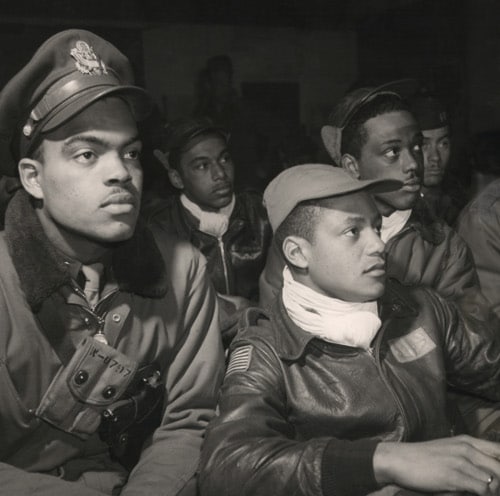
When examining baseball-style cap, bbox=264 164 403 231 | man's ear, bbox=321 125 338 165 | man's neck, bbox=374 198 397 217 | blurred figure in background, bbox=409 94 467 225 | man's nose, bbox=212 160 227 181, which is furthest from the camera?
man's nose, bbox=212 160 227 181

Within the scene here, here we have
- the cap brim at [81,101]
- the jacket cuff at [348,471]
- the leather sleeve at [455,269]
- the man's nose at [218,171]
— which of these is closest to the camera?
the jacket cuff at [348,471]

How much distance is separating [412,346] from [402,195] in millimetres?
931

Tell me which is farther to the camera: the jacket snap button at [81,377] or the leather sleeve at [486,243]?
the leather sleeve at [486,243]

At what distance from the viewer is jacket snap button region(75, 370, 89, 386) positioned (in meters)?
1.91

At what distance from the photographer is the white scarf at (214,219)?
3688mm

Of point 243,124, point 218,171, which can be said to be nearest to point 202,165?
point 218,171

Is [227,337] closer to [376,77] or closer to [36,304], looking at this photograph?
[36,304]

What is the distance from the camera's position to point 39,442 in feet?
6.44

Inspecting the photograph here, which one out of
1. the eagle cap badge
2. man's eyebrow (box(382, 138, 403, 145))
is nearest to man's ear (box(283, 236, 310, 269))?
the eagle cap badge

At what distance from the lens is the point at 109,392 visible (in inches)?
76.9

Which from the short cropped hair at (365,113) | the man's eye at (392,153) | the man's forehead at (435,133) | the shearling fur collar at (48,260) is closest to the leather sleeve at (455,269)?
the man's eye at (392,153)

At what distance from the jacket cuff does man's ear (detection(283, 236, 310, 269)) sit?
569mm

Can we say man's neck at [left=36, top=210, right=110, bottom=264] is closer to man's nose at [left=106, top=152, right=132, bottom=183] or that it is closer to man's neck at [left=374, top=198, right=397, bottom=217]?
man's nose at [left=106, top=152, right=132, bottom=183]

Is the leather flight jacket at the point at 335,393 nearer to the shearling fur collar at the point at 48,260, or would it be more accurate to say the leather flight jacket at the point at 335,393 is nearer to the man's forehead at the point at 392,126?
the shearling fur collar at the point at 48,260
